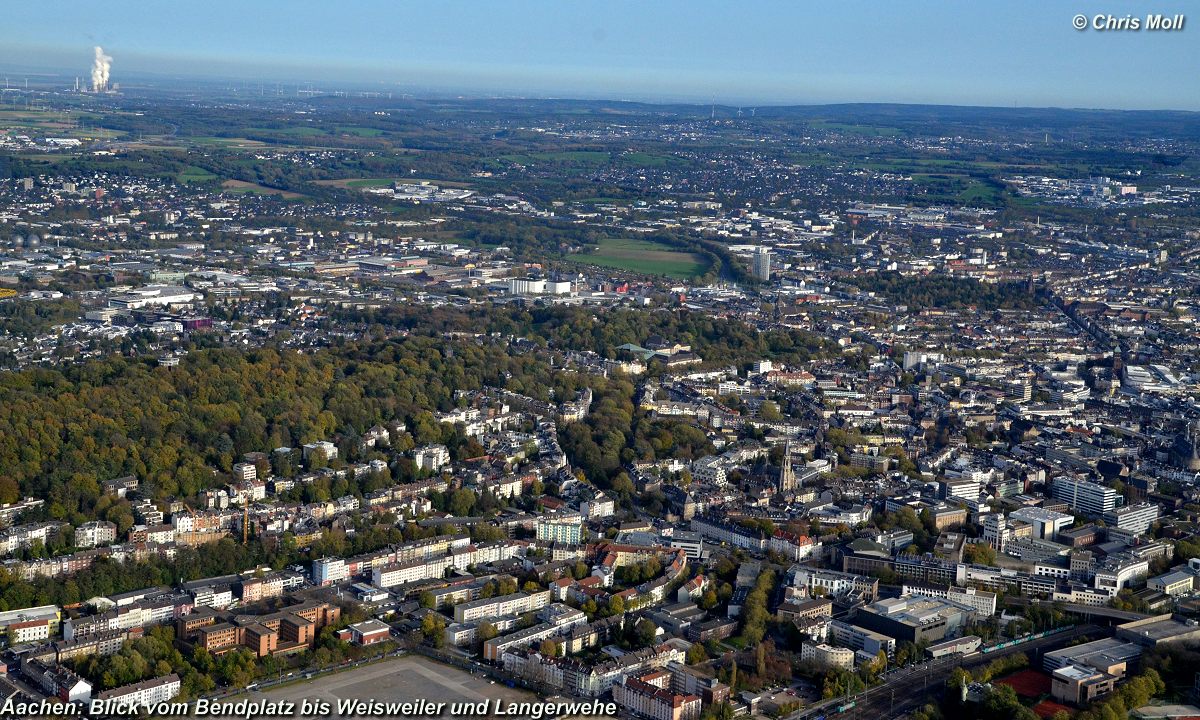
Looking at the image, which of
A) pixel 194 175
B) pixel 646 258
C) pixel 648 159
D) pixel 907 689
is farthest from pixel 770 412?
pixel 648 159

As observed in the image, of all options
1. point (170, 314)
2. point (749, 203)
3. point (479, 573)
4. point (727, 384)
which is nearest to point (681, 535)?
point (479, 573)

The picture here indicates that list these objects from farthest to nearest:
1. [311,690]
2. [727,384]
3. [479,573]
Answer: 1. [727,384]
2. [479,573]
3. [311,690]

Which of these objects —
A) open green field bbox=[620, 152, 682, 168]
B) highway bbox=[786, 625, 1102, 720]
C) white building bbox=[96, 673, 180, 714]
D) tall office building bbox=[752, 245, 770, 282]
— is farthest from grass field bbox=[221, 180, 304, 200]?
highway bbox=[786, 625, 1102, 720]

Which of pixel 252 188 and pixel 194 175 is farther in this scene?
pixel 194 175

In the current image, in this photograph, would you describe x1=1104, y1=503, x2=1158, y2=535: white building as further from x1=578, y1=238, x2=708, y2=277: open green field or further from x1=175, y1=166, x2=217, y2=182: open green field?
x1=175, y1=166, x2=217, y2=182: open green field

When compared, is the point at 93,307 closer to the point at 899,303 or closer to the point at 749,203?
the point at 899,303

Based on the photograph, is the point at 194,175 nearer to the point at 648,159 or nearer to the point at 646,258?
the point at 646,258
